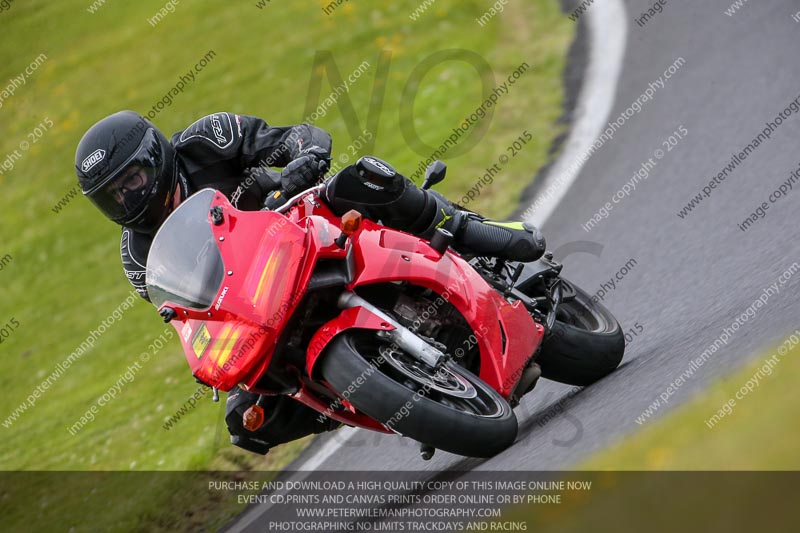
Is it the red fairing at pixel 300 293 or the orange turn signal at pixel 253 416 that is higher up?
the red fairing at pixel 300 293

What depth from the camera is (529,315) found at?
18.4ft

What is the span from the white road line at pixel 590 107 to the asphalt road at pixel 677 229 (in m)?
0.09

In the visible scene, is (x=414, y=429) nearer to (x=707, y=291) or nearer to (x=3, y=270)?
(x=707, y=291)

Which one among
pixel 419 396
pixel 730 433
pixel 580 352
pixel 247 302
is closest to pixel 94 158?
pixel 247 302

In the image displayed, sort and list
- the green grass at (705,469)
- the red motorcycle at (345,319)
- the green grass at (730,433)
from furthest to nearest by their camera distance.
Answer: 1. the red motorcycle at (345,319)
2. the green grass at (730,433)
3. the green grass at (705,469)

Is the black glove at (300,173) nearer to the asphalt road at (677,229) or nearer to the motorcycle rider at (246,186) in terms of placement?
the motorcycle rider at (246,186)

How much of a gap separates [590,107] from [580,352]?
4.55 m

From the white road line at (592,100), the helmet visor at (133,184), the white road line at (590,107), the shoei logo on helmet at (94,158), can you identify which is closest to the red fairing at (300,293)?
the helmet visor at (133,184)

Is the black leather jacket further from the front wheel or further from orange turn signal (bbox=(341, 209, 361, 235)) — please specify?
the front wheel

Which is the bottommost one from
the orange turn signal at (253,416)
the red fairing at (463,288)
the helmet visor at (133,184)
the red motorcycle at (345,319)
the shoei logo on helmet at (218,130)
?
the orange turn signal at (253,416)

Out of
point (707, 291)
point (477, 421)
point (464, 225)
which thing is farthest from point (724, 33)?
point (477, 421)

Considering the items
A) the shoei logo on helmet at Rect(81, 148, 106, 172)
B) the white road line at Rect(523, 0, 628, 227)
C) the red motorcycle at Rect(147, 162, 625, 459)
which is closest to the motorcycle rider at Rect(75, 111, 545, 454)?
the shoei logo on helmet at Rect(81, 148, 106, 172)

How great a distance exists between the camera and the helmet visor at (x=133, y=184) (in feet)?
17.3

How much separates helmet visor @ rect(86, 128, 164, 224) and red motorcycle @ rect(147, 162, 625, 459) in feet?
1.39
